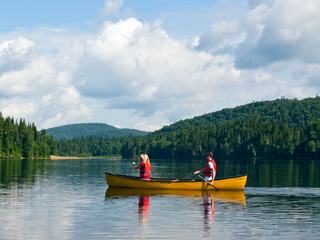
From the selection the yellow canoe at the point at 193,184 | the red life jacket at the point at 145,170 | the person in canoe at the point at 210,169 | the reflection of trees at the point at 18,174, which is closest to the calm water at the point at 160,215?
the yellow canoe at the point at 193,184

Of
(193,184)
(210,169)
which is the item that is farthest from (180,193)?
(210,169)

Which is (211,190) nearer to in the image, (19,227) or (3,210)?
(3,210)

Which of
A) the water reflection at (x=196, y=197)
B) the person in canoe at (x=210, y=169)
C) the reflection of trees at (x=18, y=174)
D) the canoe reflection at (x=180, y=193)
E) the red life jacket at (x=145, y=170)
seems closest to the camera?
the water reflection at (x=196, y=197)

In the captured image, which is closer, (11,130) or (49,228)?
(49,228)

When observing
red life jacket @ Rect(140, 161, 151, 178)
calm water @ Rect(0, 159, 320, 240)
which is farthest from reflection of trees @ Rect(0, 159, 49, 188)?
red life jacket @ Rect(140, 161, 151, 178)

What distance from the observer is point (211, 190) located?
Answer: 3794 cm

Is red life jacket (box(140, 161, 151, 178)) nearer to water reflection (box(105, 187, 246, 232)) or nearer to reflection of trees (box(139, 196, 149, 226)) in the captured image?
water reflection (box(105, 187, 246, 232))

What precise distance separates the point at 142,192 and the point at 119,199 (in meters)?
5.26

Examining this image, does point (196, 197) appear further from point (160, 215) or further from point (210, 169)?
point (160, 215)

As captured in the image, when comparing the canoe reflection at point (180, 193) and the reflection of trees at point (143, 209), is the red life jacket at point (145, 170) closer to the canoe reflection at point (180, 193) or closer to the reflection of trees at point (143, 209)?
the canoe reflection at point (180, 193)

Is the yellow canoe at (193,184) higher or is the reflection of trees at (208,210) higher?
the yellow canoe at (193,184)

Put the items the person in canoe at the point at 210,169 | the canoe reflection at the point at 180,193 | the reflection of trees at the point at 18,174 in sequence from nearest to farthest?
1. the canoe reflection at the point at 180,193
2. the person in canoe at the point at 210,169
3. the reflection of trees at the point at 18,174

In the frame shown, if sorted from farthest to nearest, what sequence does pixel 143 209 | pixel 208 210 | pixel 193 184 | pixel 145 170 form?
pixel 145 170, pixel 193 184, pixel 143 209, pixel 208 210

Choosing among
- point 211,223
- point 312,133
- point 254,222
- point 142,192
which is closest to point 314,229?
point 254,222
